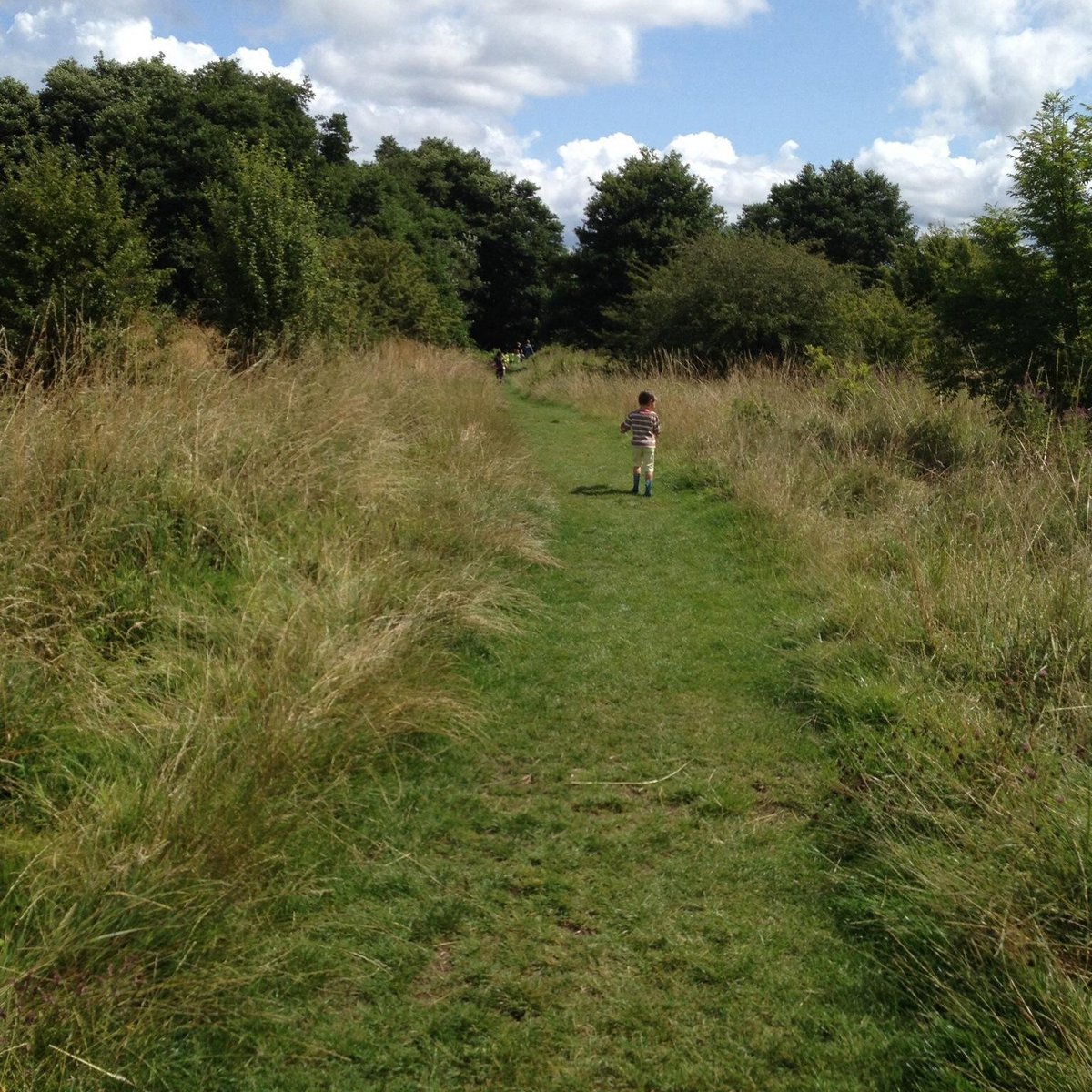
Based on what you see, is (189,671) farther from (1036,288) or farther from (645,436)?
(1036,288)

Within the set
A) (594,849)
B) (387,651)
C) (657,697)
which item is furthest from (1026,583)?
(387,651)

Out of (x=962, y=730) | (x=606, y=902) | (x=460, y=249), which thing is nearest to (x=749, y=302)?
(x=962, y=730)

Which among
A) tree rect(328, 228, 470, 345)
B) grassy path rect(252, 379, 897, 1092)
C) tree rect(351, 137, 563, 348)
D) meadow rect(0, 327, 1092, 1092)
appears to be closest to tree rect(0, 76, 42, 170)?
tree rect(328, 228, 470, 345)

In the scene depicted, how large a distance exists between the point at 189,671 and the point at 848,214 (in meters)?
44.5

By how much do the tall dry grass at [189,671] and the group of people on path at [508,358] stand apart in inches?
707

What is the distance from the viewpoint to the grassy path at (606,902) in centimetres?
276

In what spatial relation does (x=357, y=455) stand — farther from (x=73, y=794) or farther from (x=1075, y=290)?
(x=1075, y=290)

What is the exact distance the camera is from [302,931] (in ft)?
10.6

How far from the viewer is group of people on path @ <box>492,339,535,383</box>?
31.4 metres

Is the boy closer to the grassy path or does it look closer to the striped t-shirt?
the striped t-shirt

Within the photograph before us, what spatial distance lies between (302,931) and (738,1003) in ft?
4.78

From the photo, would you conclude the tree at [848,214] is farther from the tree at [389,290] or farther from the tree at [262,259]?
the tree at [262,259]

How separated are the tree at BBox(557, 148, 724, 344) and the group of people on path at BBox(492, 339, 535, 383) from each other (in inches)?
136

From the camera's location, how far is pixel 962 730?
4223mm
